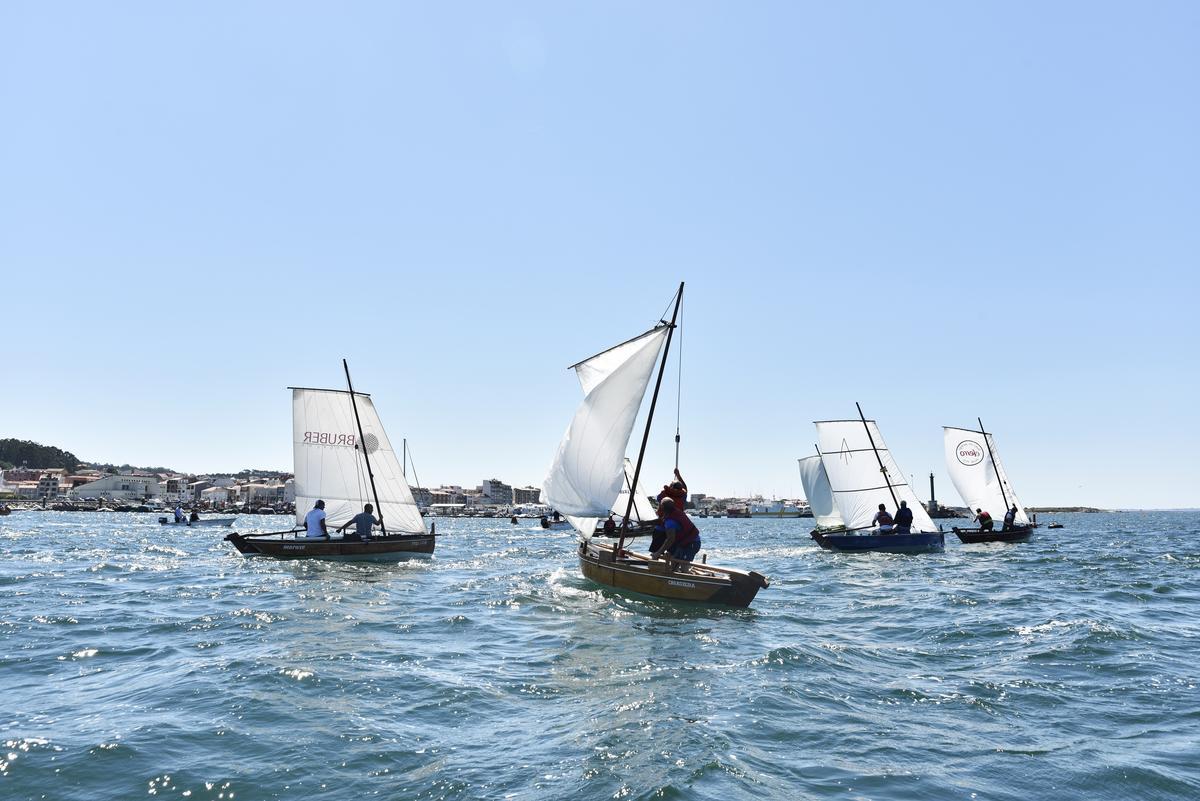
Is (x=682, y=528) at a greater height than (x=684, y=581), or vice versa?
(x=682, y=528)

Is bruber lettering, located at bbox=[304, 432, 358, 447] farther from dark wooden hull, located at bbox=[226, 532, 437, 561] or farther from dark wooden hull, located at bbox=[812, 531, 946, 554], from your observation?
dark wooden hull, located at bbox=[812, 531, 946, 554]

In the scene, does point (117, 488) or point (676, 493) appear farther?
point (117, 488)

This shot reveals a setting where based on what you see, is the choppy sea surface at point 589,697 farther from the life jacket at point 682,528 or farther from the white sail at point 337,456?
the white sail at point 337,456

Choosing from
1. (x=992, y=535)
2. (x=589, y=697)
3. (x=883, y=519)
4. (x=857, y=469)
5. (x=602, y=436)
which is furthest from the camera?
(x=992, y=535)

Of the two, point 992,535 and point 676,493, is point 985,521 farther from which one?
point 676,493

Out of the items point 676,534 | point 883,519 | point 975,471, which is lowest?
point 883,519

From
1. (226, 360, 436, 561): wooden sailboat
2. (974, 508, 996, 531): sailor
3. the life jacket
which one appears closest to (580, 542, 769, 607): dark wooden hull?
the life jacket

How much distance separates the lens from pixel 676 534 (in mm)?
20656

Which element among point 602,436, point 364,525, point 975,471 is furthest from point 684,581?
point 975,471

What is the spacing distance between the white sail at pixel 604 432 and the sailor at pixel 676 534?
3.17 m

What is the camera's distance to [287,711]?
9.70 metres

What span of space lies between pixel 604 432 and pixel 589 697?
43.8 feet

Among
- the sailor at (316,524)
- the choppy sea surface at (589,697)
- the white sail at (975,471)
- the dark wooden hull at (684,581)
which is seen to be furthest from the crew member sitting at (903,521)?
the sailor at (316,524)

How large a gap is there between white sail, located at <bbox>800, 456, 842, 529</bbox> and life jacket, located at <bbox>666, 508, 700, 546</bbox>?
112 ft
